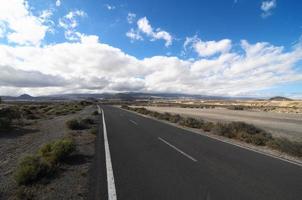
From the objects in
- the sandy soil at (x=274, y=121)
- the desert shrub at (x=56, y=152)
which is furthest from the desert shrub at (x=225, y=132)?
the desert shrub at (x=56, y=152)

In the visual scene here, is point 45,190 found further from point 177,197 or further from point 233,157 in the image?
point 233,157

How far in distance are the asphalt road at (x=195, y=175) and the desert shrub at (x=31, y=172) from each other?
135 cm

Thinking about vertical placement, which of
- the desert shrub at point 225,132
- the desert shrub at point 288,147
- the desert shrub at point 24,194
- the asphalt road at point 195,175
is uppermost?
the desert shrub at point 24,194

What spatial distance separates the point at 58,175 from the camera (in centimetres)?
702

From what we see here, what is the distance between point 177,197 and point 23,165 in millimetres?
4446

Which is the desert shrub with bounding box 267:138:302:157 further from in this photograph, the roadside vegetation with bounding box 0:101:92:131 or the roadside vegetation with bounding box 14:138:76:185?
→ the roadside vegetation with bounding box 0:101:92:131

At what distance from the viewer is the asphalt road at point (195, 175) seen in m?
5.59

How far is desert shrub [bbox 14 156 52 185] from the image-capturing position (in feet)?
20.7

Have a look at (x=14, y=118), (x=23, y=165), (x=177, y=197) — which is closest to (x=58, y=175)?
(x=23, y=165)

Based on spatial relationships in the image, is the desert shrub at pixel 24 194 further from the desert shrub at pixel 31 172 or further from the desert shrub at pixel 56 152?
the desert shrub at pixel 56 152

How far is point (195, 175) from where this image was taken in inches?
273

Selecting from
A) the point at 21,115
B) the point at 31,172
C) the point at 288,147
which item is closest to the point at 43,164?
the point at 31,172

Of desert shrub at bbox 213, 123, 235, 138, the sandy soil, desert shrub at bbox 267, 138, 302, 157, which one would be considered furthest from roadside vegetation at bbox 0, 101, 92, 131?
the sandy soil

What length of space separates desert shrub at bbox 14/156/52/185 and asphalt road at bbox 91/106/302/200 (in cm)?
135
